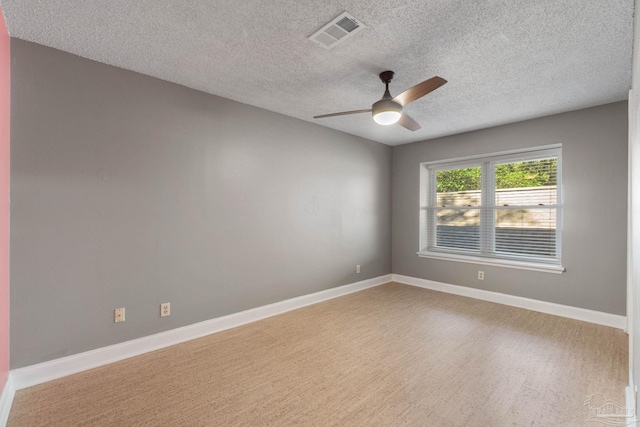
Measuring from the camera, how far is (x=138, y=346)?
2670 millimetres

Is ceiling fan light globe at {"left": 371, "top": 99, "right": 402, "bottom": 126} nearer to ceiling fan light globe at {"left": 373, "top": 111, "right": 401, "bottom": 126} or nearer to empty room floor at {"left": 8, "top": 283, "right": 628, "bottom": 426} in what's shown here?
ceiling fan light globe at {"left": 373, "top": 111, "right": 401, "bottom": 126}

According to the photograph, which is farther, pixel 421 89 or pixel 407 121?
pixel 407 121

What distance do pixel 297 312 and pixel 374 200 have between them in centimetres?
241

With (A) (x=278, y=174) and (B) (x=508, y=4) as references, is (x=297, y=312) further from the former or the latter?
(B) (x=508, y=4)

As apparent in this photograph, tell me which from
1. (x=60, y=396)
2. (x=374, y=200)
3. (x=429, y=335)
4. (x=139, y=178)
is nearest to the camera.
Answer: (x=60, y=396)

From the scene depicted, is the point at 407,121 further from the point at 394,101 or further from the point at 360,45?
the point at 360,45

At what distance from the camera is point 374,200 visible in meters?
5.22

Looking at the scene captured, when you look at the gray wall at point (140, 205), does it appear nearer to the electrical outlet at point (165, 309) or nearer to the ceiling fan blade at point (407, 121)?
the electrical outlet at point (165, 309)

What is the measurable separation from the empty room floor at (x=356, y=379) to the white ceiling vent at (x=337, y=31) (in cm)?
256

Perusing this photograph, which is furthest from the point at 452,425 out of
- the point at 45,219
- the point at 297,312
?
the point at 45,219

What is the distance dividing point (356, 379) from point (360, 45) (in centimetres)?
257

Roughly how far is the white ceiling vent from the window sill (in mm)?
3764

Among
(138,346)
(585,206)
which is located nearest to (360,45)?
(138,346)

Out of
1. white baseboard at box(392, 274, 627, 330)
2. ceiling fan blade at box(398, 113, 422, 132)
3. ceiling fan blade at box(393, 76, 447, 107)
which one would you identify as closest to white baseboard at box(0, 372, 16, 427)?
ceiling fan blade at box(393, 76, 447, 107)
